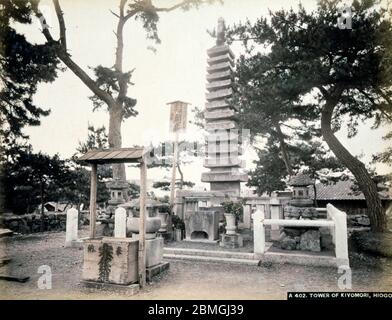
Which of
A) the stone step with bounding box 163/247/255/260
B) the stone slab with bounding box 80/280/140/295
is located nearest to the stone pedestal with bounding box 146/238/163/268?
the stone slab with bounding box 80/280/140/295

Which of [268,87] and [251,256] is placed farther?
[268,87]

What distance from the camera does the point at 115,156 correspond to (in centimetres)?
632

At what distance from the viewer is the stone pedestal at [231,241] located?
423 inches

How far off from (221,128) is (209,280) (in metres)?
12.2

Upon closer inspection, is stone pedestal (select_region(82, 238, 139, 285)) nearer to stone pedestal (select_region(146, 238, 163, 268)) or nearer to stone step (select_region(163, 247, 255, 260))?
stone pedestal (select_region(146, 238, 163, 268))

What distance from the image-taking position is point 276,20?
32.9ft

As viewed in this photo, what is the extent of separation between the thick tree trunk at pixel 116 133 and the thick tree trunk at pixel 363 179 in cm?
999

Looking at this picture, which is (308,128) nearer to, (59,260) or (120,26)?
(120,26)

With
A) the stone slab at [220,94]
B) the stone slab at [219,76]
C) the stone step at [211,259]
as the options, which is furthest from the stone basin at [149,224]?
the stone slab at [219,76]

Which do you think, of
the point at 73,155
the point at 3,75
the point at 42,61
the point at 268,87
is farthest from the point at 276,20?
the point at 73,155

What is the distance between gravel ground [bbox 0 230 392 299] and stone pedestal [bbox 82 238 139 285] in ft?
0.96

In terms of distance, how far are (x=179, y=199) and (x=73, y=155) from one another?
8500 millimetres

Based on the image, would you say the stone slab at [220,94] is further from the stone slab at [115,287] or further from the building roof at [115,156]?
the stone slab at [115,287]
